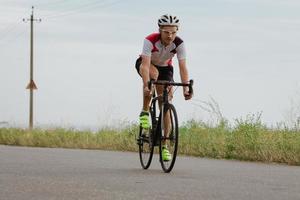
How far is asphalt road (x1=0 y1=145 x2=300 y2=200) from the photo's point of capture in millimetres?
8164

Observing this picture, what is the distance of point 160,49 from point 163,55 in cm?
16

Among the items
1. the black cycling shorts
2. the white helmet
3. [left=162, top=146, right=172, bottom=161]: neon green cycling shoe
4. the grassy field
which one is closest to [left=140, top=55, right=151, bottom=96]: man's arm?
the black cycling shorts

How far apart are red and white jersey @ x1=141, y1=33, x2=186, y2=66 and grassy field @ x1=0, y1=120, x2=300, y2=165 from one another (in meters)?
3.89

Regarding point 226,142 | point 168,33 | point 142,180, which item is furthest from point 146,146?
point 226,142

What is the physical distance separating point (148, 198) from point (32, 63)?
4675cm

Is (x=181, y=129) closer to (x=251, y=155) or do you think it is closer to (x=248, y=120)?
(x=248, y=120)

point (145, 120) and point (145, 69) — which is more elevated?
point (145, 69)

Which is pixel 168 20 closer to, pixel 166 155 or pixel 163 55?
pixel 163 55

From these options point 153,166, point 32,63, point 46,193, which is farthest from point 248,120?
point 32,63

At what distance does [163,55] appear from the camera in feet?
36.9

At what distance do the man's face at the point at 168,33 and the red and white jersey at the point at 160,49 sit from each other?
0.13 meters

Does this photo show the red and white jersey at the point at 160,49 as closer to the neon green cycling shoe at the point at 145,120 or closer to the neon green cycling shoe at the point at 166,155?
the neon green cycling shoe at the point at 145,120

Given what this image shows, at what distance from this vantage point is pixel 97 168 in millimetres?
12102

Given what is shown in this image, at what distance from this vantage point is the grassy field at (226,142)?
48.0 ft
